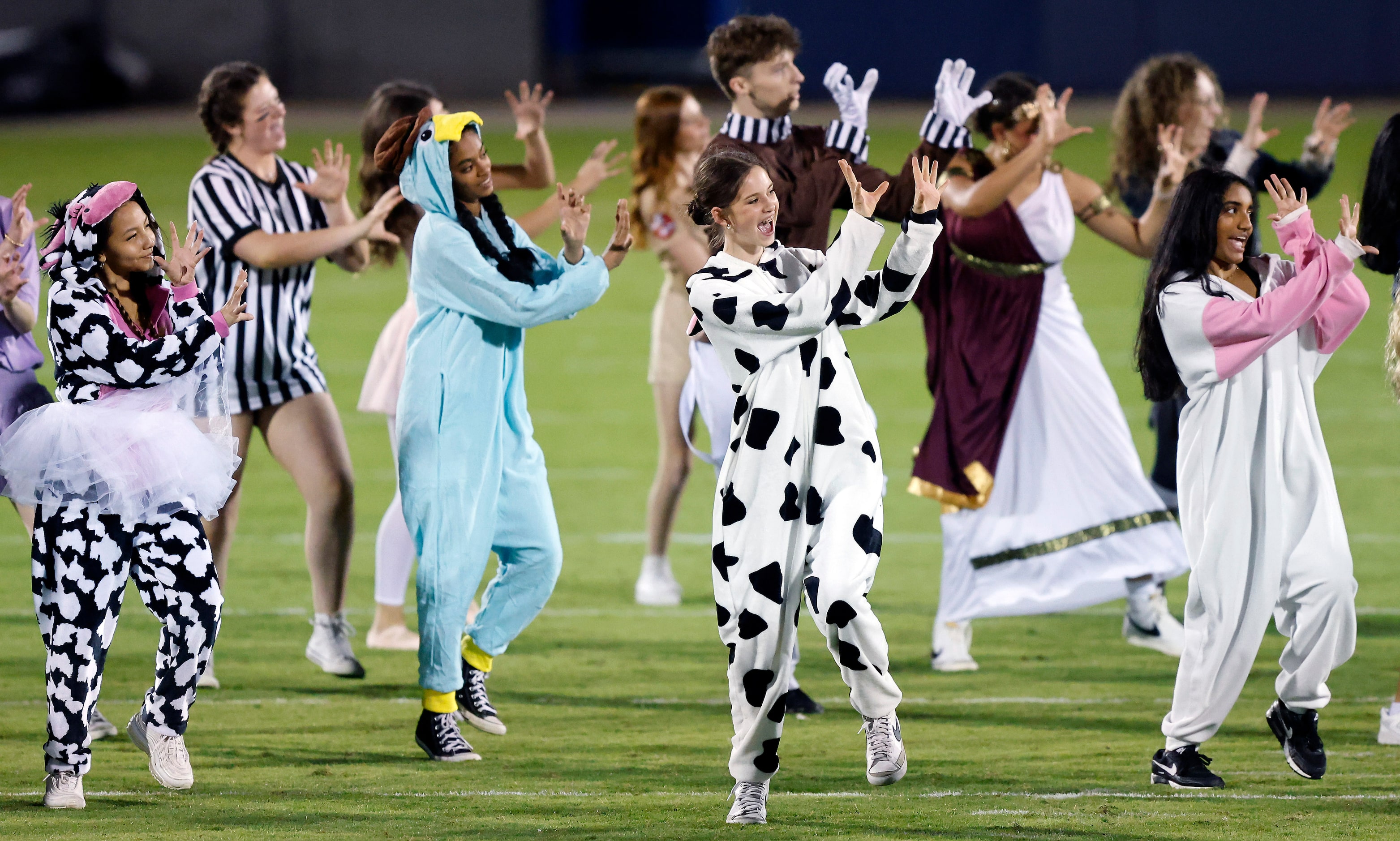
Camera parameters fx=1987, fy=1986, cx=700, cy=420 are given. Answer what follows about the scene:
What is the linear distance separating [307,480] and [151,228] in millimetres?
1566

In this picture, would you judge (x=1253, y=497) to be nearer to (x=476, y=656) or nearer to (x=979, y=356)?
(x=979, y=356)

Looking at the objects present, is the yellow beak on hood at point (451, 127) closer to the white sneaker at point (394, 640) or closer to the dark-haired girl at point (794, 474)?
the dark-haired girl at point (794, 474)

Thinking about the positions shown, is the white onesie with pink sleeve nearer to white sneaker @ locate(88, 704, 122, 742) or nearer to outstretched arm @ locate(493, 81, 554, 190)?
outstretched arm @ locate(493, 81, 554, 190)

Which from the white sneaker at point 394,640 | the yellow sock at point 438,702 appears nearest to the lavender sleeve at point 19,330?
the yellow sock at point 438,702

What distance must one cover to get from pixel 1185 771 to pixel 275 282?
3.28 meters

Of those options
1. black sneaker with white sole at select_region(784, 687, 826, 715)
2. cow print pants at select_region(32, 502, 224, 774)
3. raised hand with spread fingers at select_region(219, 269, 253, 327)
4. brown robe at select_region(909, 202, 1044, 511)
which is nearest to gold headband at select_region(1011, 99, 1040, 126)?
brown robe at select_region(909, 202, 1044, 511)

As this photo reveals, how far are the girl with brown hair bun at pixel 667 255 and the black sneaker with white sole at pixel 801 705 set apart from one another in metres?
1.66

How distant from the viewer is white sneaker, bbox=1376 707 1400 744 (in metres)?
5.61

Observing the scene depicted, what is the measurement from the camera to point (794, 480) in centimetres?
478

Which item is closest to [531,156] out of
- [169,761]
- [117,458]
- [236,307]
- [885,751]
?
[236,307]

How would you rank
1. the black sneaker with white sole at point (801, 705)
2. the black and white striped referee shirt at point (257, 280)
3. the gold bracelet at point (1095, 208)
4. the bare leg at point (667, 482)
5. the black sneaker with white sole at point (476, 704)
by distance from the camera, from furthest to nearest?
the bare leg at point (667, 482) < the gold bracelet at point (1095, 208) < the black and white striped referee shirt at point (257, 280) < the black sneaker with white sole at point (801, 705) < the black sneaker with white sole at point (476, 704)

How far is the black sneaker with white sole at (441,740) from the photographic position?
5.61 meters

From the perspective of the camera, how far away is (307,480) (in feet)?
21.6

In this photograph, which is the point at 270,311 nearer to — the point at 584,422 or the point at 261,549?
the point at 261,549
